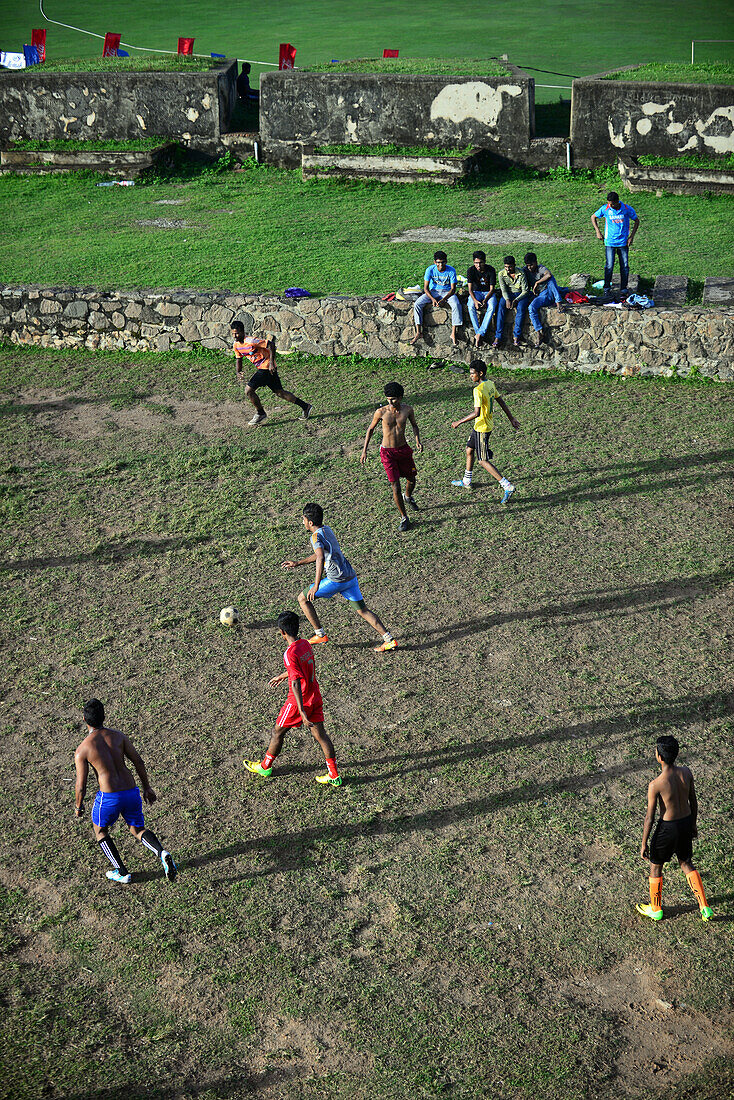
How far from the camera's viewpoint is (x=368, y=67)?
82.5 ft

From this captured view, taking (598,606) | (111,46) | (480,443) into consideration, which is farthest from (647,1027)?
(111,46)

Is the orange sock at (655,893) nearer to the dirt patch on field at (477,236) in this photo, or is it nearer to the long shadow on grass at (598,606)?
the long shadow on grass at (598,606)

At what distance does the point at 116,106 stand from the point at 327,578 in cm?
2078

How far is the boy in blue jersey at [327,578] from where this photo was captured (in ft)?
28.0

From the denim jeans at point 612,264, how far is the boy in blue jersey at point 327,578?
9.08m

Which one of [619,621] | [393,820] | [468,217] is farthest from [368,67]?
[393,820]

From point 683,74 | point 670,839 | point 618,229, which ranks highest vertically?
point 683,74

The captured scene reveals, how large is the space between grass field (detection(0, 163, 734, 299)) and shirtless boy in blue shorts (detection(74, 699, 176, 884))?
37.1ft

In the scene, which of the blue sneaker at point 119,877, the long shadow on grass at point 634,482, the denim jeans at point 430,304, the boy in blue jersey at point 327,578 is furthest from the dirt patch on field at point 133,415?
the blue sneaker at point 119,877

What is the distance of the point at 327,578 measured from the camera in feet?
28.7

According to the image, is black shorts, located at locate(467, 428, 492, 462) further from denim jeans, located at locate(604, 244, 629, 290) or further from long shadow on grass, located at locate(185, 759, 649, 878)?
denim jeans, located at locate(604, 244, 629, 290)

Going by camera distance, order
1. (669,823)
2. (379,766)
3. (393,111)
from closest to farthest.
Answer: (669,823) → (379,766) → (393,111)

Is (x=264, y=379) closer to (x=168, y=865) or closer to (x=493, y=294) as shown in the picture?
(x=493, y=294)

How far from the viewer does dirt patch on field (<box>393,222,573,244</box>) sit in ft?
61.1
